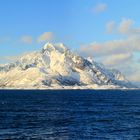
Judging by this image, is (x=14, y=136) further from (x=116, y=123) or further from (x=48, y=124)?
(x=116, y=123)

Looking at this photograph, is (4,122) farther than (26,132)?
Yes

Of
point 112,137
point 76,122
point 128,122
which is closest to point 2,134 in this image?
point 112,137

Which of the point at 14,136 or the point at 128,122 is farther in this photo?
the point at 128,122

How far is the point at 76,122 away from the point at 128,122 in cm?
1352

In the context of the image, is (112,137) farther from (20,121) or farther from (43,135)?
(20,121)

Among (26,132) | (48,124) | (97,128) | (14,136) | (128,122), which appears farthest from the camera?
(128,122)

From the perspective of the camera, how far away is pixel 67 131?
102875 millimetres

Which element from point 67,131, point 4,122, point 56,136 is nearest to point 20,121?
point 4,122

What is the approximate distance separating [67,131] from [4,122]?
888 inches

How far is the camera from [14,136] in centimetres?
9244

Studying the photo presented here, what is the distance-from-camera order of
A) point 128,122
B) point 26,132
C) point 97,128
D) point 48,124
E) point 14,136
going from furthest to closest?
point 128,122, point 48,124, point 97,128, point 26,132, point 14,136

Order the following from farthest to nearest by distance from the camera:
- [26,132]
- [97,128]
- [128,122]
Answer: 1. [128,122]
2. [97,128]
3. [26,132]

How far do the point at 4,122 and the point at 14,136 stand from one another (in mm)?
27142

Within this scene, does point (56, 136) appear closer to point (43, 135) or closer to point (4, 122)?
point (43, 135)
